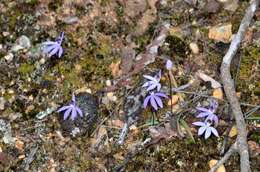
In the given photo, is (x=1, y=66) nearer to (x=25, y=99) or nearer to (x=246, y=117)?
(x=25, y=99)

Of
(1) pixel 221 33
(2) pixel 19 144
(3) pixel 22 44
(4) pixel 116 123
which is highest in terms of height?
(1) pixel 221 33

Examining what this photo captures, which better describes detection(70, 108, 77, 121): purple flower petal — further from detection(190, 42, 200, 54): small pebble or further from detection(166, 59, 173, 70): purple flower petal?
detection(190, 42, 200, 54): small pebble

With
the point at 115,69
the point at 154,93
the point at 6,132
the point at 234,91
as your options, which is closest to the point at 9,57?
the point at 6,132

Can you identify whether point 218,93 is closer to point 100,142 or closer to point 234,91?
point 234,91

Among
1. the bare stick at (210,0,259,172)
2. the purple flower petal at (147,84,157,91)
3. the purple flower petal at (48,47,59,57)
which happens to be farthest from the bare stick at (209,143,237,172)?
the purple flower petal at (48,47,59,57)

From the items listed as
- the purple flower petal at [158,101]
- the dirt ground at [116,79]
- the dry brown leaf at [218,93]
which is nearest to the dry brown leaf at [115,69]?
the dirt ground at [116,79]

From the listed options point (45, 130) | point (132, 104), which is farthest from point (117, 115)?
point (45, 130)

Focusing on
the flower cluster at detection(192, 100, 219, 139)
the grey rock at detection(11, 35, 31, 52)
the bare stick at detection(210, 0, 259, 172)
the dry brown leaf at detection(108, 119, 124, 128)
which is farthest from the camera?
the grey rock at detection(11, 35, 31, 52)
